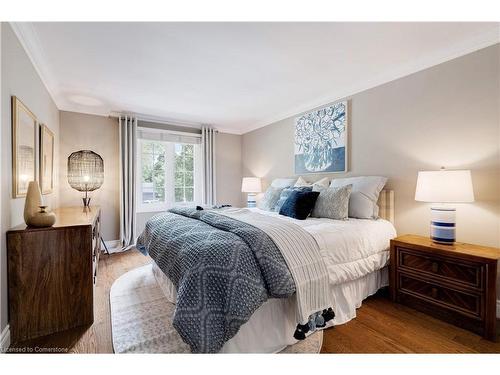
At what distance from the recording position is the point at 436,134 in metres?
2.25

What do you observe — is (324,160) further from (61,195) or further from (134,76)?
(61,195)

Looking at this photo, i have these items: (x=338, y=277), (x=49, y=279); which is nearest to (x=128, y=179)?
(x=49, y=279)

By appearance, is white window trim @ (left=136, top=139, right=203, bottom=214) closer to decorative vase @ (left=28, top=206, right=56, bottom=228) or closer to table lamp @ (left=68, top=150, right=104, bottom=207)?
table lamp @ (left=68, top=150, right=104, bottom=207)

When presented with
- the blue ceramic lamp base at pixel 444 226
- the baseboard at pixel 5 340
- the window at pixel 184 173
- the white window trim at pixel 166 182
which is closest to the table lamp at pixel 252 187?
the white window trim at pixel 166 182

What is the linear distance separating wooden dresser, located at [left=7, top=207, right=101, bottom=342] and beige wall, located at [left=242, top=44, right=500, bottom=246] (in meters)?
2.98

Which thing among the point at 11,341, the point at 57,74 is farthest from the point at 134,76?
the point at 11,341

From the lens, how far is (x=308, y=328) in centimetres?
154

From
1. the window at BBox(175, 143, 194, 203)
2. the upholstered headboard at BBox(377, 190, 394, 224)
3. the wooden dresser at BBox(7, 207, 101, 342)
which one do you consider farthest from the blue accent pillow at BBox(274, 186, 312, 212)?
the window at BBox(175, 143, 194, 203)

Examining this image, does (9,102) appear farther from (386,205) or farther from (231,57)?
(386,205)

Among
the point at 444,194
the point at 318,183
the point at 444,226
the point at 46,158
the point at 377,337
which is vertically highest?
the point at 46,158

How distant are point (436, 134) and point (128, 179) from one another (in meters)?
4.16

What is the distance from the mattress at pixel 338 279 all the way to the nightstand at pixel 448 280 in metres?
0.19

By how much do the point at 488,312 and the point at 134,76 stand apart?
3790 mm

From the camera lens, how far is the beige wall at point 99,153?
359 centimetres
